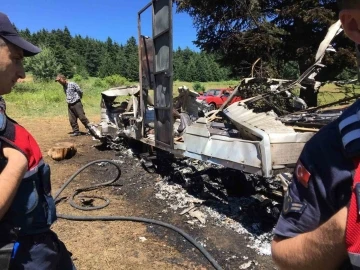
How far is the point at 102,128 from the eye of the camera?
8.57 meters

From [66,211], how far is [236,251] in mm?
2513

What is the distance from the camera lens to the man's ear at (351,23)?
2.43 ft

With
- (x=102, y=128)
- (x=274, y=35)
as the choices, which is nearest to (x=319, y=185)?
(x=102, y=128)

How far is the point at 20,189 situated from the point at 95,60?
92158 millimetres

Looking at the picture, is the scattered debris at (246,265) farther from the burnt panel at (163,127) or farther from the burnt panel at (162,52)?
the burnt panel at (162,52)

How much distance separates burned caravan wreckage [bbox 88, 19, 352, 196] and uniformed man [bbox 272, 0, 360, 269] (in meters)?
2.64

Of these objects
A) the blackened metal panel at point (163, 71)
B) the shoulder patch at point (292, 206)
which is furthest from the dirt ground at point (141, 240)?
the shoulder patch at point (292, 206)

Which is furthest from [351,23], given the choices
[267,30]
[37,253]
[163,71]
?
[267,30]

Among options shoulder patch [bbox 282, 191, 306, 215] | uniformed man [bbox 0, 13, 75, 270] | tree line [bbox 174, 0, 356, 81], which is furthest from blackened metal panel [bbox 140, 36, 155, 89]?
tree line [bbox 174, 0, 356, 81]

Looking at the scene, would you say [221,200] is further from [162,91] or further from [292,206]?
[292,206]

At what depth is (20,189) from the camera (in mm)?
1455

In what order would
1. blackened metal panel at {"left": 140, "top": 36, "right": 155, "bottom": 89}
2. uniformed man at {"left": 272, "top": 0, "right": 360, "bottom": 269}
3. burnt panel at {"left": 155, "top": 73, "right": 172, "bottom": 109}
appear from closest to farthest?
uniformed man at {"left": 272, "top": 0, "right": 360, "bottom": 269}
burnt panel at {"left": 155, "top": 73, "right": 172, "bottom": 109}
blackened metal panel at {"left": 140, "top": 36, "right": 155, "bottom": 89}

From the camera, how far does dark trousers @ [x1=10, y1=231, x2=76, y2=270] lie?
150cm

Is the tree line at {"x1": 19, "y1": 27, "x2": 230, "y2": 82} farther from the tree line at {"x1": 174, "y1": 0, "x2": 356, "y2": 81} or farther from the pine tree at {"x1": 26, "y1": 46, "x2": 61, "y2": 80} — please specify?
the tree line at {"x1": 174, "y1": 0, "x2": 356, "y2": 81}
